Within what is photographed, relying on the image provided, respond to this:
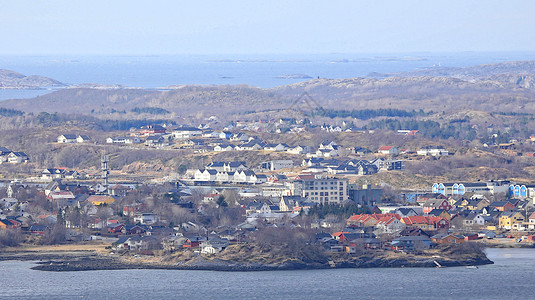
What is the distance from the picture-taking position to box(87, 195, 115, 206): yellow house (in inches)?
1556

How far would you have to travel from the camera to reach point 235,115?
82.2 metres

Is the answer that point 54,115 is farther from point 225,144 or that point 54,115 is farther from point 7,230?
point 7,230

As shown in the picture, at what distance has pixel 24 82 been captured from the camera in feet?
432

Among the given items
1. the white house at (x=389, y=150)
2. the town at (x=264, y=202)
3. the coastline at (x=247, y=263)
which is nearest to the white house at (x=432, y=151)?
the town at (x=264, y=202)

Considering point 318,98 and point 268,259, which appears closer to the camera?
point 268,259

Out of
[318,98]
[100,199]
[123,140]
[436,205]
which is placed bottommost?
[318,98]

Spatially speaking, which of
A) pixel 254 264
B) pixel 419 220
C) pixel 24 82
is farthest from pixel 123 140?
pixel 24 82

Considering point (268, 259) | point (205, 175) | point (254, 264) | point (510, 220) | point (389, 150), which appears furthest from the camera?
point (389, 150)

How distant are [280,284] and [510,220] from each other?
37.3 feet

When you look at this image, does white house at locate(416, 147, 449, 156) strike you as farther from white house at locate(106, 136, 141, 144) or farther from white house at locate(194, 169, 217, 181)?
white house at locate(106, 136, 141, 144)

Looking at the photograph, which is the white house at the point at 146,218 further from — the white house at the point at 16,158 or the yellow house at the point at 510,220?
the white house at the point at 16,158

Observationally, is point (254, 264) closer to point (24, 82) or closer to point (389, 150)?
point (389, 150)

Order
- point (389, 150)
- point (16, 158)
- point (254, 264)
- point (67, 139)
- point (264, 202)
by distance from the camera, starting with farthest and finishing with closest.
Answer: point (67, 139), point (16, 158), point (389, 150), point (264, 202), point (254, 264)

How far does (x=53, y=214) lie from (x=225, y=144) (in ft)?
71.8
